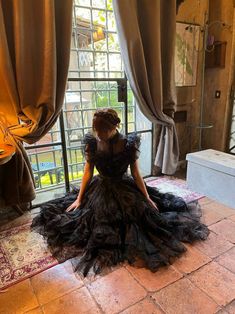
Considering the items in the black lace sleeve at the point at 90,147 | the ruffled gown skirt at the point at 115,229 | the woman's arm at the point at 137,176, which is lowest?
the ruffled gown skirt at the point at 115,229

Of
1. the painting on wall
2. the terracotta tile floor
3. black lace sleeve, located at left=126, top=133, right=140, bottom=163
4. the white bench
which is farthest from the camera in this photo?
the painting on wall

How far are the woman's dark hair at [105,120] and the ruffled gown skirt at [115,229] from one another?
42cm

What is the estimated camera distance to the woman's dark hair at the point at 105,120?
5.33ft

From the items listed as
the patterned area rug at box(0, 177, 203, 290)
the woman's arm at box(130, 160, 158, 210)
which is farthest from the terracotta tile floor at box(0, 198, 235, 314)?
the woman's arm at box(130, 160, 158, 210)

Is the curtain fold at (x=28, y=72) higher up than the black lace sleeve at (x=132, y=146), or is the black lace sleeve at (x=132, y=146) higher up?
the curtain fold at (x=28, y=72)

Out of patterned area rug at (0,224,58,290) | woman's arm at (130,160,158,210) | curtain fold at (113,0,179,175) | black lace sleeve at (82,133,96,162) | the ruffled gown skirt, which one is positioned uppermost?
curtain fold at (113,0,179,175)

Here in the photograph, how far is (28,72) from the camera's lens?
73.8 inches

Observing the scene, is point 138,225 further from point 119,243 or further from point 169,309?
point 169,309

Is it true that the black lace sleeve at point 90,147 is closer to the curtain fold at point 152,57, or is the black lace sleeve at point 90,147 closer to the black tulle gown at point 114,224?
the black tulle gown at point 114,224

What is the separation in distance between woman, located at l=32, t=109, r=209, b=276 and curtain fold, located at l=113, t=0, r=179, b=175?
86 cm

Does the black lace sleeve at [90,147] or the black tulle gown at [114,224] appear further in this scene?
the black lace sleeve at [90,147]

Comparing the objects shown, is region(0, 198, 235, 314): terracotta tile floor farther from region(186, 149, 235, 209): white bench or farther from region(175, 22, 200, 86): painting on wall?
region(175, 22, 200, 86): painting on wall

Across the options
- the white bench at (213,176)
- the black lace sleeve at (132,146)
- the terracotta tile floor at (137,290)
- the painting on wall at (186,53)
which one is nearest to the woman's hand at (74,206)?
the terracotta tile floor at (137,290)

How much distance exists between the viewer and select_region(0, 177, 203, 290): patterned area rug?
152 cm
